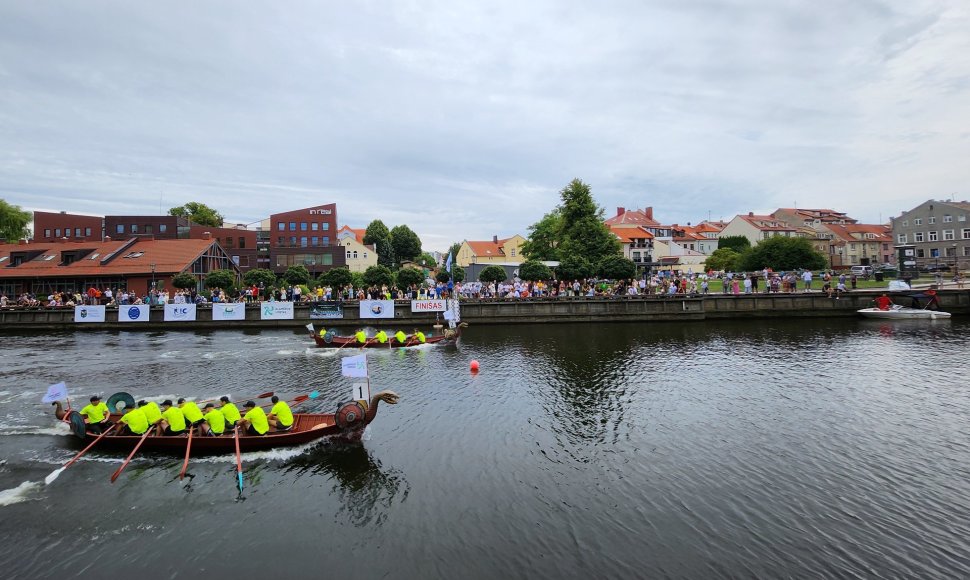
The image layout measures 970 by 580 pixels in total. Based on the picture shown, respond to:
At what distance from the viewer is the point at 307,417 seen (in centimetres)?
1602

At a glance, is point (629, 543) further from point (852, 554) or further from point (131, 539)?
point (131, 539)

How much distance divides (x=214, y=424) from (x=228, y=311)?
33.9m

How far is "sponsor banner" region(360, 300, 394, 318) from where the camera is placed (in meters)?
44.9

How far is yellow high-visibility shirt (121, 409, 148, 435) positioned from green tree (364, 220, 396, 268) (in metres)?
95.8

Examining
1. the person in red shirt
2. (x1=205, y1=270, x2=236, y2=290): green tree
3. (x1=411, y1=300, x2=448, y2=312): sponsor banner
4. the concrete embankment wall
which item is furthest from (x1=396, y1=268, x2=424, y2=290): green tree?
the person in red shirt

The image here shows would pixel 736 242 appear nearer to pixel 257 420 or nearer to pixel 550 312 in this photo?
pixel 550 312

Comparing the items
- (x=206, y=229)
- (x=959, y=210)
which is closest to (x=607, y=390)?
(x=206, y=229)

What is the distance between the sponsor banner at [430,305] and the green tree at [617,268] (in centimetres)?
1614

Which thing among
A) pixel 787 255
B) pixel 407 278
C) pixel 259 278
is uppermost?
pixel 787 255

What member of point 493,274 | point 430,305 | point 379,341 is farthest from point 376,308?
point 379,341

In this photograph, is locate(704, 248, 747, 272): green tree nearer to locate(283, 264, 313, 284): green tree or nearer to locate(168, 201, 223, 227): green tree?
locate(283, 264, 313, 284): green tree

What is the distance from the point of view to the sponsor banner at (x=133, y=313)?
148ft

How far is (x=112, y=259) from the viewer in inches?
2265

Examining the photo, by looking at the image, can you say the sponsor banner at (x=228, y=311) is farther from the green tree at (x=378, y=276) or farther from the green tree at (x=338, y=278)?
the green tree at (x=378, y=276)
